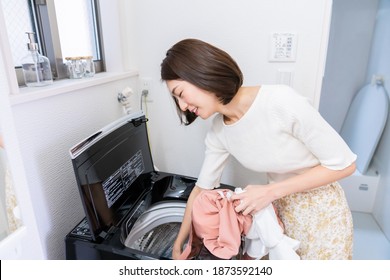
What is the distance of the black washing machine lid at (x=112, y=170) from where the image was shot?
0.90 m

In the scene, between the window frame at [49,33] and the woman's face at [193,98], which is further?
the window frame at [49,33]

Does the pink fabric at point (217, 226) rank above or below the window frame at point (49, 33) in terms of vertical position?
below

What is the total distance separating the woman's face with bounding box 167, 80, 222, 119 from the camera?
2.88 ft

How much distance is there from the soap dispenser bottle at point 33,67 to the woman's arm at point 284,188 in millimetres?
900

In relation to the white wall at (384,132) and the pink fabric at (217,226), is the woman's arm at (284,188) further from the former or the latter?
the white wall at (384,132)

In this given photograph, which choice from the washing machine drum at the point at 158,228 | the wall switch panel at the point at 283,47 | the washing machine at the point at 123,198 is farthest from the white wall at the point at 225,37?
the washing machine drum at the point at 158,228

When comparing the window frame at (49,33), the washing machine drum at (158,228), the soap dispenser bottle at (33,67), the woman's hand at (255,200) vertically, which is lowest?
the washing machine drum at (158,228)

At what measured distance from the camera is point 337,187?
3.45 feet

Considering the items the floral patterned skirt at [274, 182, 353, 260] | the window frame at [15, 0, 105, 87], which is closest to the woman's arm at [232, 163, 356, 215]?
the floral patterned skirt at [274, 182, 353, 260]

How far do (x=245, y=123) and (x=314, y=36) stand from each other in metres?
0.71

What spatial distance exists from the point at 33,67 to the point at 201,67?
687 mm

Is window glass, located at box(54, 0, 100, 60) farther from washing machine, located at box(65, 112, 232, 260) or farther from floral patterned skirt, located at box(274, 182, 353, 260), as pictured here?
floral patterned skirt, located at box(274, 182, 353, 260)

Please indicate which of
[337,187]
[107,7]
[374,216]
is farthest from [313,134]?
[374,216]
